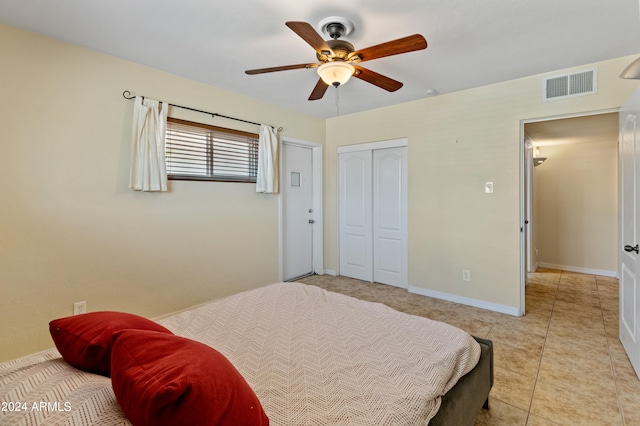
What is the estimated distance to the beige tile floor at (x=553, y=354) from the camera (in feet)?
5.76

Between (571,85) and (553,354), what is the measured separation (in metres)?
2.51

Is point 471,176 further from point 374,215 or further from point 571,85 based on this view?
point 374,215

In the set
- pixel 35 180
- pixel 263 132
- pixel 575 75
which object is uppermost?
pixel 575 75

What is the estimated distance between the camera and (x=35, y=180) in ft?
7.39

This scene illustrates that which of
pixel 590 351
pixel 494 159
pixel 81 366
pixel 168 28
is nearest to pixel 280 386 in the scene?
pixel 81 366

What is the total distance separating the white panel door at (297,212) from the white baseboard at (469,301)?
1678mm

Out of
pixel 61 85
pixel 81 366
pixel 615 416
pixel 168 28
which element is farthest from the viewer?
pixel 61 85

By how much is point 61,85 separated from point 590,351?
487cm

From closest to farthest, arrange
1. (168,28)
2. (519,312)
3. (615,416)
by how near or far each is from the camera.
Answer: (615,416) < (168,28) < (519,312)

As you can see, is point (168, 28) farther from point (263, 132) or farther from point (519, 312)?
point (519, 312)

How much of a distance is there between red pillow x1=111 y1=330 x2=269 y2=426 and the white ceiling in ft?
6.68

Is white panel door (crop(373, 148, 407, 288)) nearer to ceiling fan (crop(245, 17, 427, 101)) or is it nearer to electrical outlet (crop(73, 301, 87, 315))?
ceiling fan (crop(245, 17, 427, 101))

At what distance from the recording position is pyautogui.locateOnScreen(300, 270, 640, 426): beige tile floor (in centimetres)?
176

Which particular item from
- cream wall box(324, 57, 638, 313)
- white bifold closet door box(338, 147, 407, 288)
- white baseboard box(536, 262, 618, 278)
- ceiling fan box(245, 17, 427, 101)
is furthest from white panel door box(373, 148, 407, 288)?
white baseboard box(536, 262, 618, 278)
